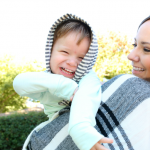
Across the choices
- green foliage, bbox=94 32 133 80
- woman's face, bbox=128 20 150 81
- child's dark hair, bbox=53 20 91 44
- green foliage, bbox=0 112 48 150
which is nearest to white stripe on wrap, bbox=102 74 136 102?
woman's face, bbox=128 20 150 81

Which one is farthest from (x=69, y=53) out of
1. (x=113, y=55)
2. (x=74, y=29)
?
(x=113, y=55)

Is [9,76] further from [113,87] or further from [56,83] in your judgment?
[113,87]

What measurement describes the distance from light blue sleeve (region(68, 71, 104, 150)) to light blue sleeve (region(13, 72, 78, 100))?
0.12 m

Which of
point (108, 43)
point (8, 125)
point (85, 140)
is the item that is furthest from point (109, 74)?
point (85, 140)

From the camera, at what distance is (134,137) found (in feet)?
3.99

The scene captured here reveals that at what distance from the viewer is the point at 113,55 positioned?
35.4ft

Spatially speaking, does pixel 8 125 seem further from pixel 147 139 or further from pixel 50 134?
pixel 147 139

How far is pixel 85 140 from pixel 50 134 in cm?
54

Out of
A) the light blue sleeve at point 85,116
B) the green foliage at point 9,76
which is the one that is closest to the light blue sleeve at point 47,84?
the light blue sleeve at point 85,116

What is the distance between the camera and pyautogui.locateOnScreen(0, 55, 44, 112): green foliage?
26.6ft

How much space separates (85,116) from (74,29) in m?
0.92

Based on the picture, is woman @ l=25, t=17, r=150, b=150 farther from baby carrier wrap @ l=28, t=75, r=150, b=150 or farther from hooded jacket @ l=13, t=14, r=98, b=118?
hooded jacket @ l=13, t=14, r=98, b=118

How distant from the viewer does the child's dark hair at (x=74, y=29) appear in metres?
1.66

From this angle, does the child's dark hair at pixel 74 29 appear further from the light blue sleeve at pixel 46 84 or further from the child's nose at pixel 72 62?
the light blue sleeve at pixel 46 84
